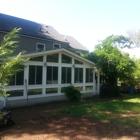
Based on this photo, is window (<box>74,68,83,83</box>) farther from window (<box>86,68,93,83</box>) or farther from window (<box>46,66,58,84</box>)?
window (<box>46,66,58,84</box>)

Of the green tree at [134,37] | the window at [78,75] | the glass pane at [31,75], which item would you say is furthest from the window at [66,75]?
the green tree at [134,37]

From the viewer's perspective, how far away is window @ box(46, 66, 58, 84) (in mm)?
11047

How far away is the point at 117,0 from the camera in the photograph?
1006 centimetres

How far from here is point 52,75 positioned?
11.2 meters

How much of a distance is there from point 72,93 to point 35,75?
3.08 m

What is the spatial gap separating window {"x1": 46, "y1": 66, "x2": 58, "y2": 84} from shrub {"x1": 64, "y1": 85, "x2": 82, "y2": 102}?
1.06 metres

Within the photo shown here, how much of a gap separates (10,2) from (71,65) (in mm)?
5976

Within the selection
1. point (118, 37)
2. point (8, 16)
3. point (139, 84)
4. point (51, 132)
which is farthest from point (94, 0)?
point (118, 37)

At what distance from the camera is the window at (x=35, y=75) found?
33.3 ft

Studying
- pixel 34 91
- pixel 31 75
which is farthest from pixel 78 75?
pixel 31 75

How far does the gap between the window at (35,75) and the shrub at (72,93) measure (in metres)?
2.24

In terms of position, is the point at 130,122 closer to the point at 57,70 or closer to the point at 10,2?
Result: the point at 57,70

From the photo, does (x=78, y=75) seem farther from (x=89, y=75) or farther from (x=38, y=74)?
(x=38, y=74)

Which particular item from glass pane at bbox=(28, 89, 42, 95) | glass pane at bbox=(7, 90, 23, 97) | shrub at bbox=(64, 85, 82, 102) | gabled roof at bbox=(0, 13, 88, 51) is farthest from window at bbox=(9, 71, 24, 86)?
gabled roof at bbox=(0, 13, 88, 51)
